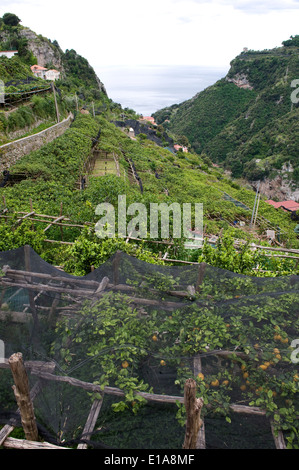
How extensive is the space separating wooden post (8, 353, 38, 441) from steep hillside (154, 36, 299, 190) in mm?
39892

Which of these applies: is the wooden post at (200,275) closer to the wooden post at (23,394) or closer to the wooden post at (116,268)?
the wooden post at (116,268)

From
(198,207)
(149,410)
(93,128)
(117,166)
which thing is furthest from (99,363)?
(93,128)

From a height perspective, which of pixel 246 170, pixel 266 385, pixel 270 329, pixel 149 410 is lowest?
pixel 246 170

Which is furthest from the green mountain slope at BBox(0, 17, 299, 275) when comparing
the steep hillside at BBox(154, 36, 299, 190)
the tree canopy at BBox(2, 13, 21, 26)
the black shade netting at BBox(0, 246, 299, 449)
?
the steep hillside at BBox(154, 36, 299, 190)

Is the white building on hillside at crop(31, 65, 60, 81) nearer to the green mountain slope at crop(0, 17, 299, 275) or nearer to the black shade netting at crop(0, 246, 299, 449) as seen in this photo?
the green mountain slope at crop(0, 17, 299, 275)

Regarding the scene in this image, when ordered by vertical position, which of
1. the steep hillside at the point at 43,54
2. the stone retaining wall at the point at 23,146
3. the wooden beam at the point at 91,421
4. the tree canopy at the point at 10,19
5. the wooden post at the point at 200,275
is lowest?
the wooden beam at the point at 91,421

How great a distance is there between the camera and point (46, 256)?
657 cm

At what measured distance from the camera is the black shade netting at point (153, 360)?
256cm

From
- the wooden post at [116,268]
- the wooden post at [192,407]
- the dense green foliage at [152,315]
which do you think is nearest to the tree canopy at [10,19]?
the dense green foliage at [152,315]

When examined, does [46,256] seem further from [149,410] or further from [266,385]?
[266,385]

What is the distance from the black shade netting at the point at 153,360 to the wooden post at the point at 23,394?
4.7 inches

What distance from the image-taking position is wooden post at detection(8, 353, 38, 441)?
2.33 meters

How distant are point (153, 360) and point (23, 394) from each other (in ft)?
3.87
